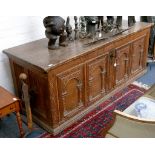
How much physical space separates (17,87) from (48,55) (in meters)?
0.56

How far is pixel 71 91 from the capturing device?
2.01 meters

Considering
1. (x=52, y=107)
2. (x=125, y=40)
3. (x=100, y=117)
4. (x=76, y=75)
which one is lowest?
(x=100, y=117)

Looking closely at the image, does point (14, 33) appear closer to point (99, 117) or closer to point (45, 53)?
point (45, 53)

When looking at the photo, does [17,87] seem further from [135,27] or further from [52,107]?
[135,27]

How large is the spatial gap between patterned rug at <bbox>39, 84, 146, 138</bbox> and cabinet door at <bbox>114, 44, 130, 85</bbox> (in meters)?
0.16

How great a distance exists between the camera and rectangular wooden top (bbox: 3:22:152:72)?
68.5 inches

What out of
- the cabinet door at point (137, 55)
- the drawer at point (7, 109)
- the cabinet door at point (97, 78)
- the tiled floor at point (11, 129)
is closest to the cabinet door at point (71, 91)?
the cabinet door at point (97, 78)

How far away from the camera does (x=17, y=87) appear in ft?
7.29

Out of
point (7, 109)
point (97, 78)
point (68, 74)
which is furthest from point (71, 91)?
point (7, 109)

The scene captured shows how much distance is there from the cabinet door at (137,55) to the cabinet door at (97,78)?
554 millimetres

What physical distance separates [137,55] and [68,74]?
4.11 feet

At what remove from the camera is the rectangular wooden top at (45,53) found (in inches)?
68.5

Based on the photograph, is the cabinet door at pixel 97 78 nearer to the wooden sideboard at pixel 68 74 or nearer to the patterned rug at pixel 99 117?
the wooden sideboard at pixel 68 74

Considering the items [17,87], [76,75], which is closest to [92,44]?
[76,75]
